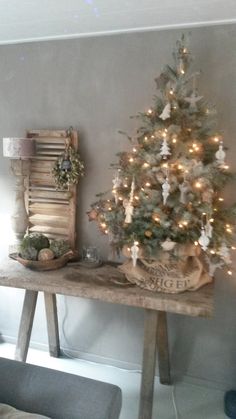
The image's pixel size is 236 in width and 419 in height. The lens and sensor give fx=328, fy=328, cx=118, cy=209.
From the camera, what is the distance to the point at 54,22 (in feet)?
6.13

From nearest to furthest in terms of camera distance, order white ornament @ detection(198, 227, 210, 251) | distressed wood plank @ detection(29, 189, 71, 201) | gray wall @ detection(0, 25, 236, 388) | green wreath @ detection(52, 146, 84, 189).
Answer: white ornament @ detection(198, 227, 210, 251) < gray wall @ detection(0, 25, 236, 388) < green wreath @ detection(52, 146, 84, 189) < distressed wood plank @ detection(29, 189, 71, 201)

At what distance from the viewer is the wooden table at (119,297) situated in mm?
1574

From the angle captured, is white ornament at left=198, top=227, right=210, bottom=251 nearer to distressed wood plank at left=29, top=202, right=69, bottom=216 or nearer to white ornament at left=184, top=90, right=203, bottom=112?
white ornament at left=184, top=90, right=203, bottom=112

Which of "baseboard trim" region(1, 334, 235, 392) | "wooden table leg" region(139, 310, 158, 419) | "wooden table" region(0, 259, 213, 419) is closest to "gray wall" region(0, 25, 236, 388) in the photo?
"baseboard trim" region(1, 334, 235, 392)

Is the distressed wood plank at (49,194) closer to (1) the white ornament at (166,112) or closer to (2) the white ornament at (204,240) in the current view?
(1) the white ornament at (166,112)

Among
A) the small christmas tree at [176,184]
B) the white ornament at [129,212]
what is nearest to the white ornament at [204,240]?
the small christmas tree at [176,184]

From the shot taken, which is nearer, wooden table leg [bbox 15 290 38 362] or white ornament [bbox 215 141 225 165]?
white ornament [bbox 215 141 225 165]

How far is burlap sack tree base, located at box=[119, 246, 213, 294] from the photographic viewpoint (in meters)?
1.62

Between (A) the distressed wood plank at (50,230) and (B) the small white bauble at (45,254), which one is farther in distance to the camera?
(A) the distressed wood plank at (50,230)

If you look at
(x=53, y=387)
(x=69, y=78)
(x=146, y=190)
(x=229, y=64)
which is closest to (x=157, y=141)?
(x=146, y=190)

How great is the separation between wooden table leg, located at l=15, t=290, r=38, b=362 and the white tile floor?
1.06 ft

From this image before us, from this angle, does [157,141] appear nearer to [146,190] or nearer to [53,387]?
[146,190]

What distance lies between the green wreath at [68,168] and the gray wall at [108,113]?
0.09 metres

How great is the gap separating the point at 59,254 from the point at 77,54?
4.14ft
